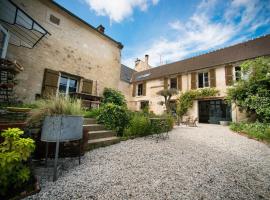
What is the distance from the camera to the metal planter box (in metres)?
1.94

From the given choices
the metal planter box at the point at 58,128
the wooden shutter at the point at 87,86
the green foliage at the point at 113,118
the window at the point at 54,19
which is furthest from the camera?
the wooden shutter at the point at 87,86

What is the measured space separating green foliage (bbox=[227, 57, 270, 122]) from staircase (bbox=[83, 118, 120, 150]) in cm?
731

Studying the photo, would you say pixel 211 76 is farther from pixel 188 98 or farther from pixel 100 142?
pixel 100 142

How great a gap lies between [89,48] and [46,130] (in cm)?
729

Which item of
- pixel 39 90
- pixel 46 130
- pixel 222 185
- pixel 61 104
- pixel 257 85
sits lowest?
pixel 222 185

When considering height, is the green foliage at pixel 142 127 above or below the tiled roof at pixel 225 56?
below

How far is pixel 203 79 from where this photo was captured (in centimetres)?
1223

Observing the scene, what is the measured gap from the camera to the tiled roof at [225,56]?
1025cm

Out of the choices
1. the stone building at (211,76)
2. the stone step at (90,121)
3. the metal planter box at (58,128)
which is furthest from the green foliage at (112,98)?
the stone building at (211,76)

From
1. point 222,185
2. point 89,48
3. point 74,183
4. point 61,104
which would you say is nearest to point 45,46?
point 89,48

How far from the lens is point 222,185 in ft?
6.39

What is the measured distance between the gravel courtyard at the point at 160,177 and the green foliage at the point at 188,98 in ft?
29.9

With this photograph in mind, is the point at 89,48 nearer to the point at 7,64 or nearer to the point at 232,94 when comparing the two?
the point at 7,64

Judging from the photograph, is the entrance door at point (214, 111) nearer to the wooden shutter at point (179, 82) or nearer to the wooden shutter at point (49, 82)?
the wooden shutter at point (179, 82)
